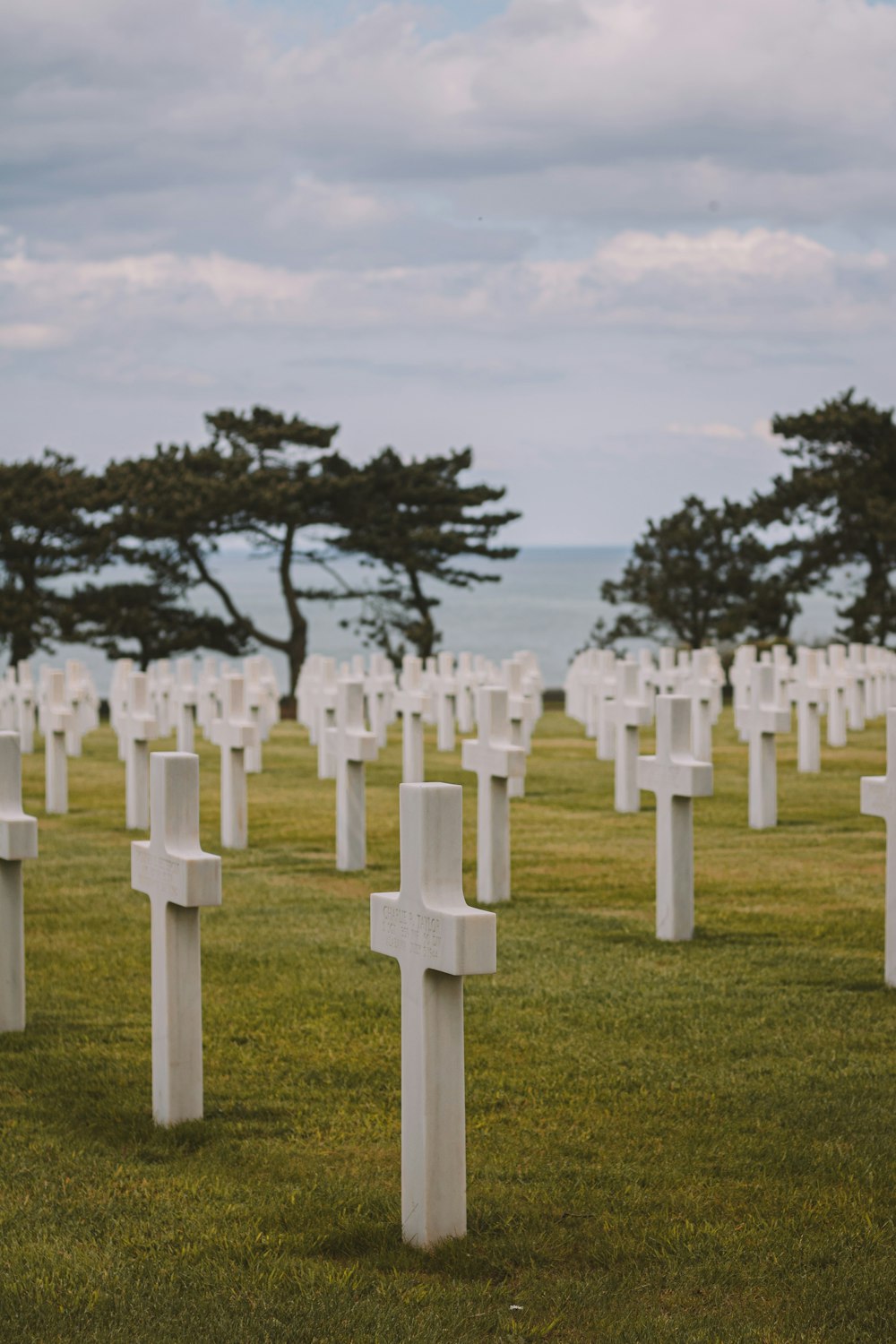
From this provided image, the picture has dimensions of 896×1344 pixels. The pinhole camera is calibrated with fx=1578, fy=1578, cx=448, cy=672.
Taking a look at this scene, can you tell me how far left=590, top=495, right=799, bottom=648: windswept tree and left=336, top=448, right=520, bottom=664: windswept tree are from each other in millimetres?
3135

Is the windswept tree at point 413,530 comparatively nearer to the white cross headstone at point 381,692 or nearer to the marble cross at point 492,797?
the white cross headstone at point 381,692

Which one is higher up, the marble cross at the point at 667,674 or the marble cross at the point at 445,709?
the marble cross at the point at 667,674

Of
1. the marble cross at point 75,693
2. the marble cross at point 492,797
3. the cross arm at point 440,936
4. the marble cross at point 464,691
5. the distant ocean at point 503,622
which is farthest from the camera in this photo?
the distant ocean at point 503,622

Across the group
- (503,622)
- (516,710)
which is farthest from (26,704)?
(503,622)

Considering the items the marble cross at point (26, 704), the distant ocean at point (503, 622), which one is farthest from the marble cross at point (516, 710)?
the distant ocean at point (503, 622)

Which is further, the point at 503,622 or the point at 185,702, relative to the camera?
the point at 503,622

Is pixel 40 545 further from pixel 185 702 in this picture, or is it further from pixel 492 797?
pixel 492 797

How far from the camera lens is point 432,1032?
370 centimetres

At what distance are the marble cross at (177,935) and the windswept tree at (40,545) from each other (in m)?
26.2

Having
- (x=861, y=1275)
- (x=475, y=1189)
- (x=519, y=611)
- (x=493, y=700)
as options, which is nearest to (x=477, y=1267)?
(x=475, y=1189)

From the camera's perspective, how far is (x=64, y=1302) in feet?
11.2

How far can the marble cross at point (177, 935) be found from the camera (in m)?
4.63

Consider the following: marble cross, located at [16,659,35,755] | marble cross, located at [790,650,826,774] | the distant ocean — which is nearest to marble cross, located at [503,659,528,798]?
marble cross, located at [790,650,826,774]

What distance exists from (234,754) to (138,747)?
42.8 inches
